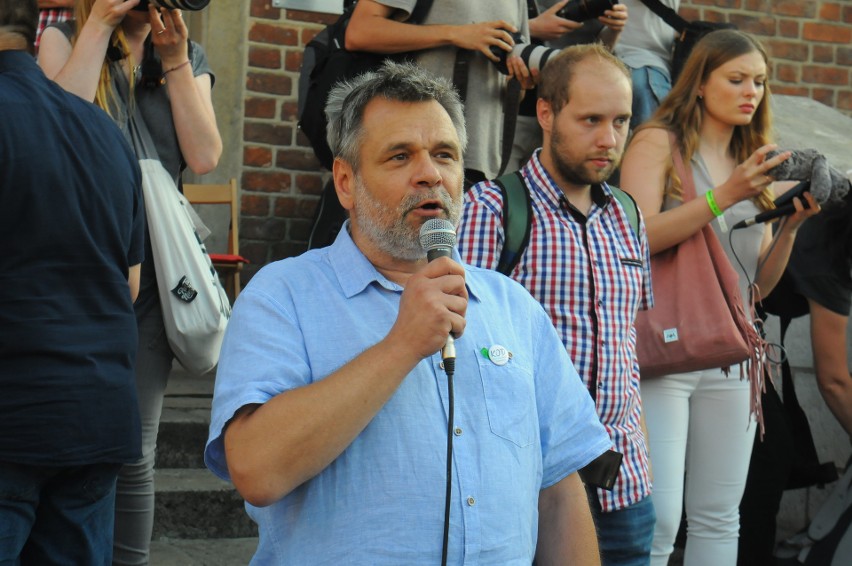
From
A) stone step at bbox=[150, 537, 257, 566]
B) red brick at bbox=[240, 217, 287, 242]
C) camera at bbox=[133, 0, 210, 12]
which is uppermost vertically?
camera at bbox=[133, 0, 210, 12]

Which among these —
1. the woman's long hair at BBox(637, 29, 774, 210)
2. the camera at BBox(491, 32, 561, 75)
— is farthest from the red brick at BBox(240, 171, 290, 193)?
the woman's long hair at BBox(637, 29, 774, 210)

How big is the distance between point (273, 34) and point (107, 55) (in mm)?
3126

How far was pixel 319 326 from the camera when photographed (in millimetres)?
2240

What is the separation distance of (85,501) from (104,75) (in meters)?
1.29

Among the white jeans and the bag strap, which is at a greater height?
the bag strap

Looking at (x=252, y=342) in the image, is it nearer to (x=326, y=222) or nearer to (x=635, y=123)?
(x=326, y=222)

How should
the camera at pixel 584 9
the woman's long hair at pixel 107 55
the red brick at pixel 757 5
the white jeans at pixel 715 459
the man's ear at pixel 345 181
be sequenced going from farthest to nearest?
the red brick at pixel 757 5 → the camera at pixel 584 9 → the white jeans at pixel 715 459 → the woman's long hair at pixel 107 55 → the man's ear at pixel 345 181

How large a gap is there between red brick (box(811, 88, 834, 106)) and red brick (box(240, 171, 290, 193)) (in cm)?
335

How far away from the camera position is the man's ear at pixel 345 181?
8.23 feet

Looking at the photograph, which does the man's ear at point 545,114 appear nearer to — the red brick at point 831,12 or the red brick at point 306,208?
the red brick at point 306,208

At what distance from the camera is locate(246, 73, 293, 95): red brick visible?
6.59 m

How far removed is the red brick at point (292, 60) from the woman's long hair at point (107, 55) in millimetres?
3075

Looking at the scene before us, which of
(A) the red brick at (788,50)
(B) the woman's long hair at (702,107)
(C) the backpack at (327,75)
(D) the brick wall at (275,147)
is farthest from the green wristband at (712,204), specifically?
(A) the red brick at (788,50)

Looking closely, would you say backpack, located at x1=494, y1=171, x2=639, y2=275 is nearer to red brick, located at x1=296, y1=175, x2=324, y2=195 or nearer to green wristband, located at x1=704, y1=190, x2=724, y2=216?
green wristband, located at x1=704, y1=190, x2=724, y2=216
